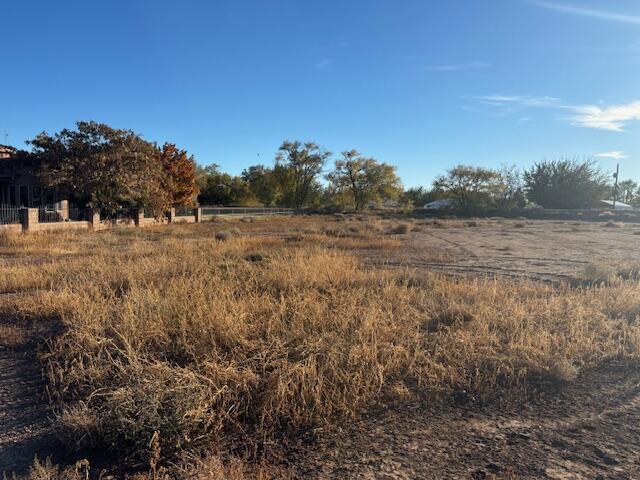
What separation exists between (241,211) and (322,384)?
55272 mm

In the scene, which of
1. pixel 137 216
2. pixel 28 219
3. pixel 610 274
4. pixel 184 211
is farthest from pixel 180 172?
pixel 610 274

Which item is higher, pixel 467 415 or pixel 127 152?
pixel 127 152

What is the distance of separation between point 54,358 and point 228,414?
248 centimetres

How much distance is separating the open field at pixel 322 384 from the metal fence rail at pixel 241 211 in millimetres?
45745

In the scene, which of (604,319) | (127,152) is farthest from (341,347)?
(127,152)

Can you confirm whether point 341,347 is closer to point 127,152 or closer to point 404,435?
point 404,435

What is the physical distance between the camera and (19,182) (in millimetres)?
33000

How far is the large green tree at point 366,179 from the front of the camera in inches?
3179

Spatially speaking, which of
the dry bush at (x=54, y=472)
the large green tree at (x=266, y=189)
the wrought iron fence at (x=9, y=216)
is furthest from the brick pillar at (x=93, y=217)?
the large green tree at (x=266, y=189)

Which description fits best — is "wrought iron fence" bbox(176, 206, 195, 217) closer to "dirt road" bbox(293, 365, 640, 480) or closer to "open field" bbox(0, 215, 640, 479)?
"open field" bbox(0, 215, 640, 479)

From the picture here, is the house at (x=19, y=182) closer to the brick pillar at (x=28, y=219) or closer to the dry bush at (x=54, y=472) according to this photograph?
the brick pillar at (x=28, y=219)

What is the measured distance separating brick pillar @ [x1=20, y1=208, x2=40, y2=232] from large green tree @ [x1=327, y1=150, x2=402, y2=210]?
6219cm

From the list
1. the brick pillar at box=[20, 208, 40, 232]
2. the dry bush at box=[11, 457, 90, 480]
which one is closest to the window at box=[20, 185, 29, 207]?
the brick pillar at box=[20, 208, 40, 232]

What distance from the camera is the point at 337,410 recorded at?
12.0ft
